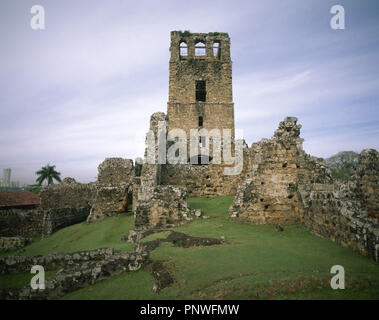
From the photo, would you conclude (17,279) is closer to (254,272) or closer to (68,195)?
(254,272)

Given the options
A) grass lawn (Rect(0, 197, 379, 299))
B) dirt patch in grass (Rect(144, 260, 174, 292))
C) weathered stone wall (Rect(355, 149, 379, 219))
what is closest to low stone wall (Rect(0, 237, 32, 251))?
grass lawn (Rect(0, 197, 379, 299))

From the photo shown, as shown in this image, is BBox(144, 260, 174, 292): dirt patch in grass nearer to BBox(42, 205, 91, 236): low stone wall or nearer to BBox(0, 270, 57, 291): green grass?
BBox(0, 270, 57, 291): green grass

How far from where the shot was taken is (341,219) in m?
5.58

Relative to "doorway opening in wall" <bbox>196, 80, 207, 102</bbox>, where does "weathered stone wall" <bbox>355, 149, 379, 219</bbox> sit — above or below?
below

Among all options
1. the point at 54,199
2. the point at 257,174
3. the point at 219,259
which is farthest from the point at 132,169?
the point at 219,259

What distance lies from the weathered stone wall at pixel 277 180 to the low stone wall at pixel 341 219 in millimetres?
438

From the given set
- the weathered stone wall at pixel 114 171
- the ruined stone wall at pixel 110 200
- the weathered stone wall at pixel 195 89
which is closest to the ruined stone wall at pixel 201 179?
the ruined stone wall at pixel 110 200

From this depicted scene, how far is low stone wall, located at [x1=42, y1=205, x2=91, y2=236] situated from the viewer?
13.1 metres

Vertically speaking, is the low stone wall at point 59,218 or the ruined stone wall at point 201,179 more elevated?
the ruined stone wall at point 201,179

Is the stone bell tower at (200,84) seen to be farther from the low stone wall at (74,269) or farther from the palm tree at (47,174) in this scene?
the palm tree at (47,174)

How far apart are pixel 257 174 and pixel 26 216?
1571 cm

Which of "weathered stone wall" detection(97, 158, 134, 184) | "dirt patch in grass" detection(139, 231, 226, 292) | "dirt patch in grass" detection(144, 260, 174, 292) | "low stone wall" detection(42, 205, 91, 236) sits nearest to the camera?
"dirt patch in grass" detection(144, 260, 174, 292)

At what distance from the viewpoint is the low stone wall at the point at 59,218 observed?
13094 mm

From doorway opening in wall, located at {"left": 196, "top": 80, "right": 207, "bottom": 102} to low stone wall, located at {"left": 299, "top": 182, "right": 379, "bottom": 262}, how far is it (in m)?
16.3
